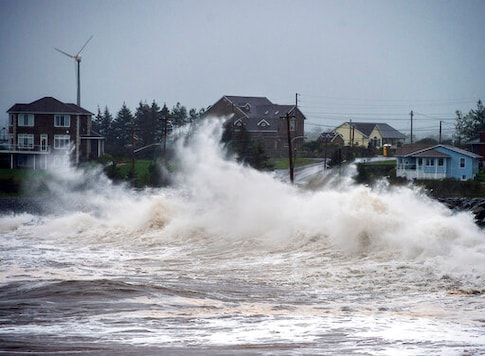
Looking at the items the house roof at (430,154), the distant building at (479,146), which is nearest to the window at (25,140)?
the house roof at (430,154)

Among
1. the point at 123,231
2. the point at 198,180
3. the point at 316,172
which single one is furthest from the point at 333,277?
the point at 316,172

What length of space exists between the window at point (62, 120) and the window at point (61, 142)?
116cm

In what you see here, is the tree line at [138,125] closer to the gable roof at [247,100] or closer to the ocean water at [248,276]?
the gable roof at [247,100]

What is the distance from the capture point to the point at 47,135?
79.2 meters

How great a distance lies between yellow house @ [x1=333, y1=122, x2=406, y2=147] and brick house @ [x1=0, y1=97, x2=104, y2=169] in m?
40.3

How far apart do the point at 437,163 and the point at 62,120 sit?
35200mm

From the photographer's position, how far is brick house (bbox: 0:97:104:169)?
253 ft

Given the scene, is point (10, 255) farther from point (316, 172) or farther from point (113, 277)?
point (316, 172)

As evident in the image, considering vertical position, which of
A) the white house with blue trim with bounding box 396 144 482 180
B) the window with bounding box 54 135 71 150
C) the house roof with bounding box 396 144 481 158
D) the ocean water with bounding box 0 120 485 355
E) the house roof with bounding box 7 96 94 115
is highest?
the house roof with bounding box 7 96 94 115

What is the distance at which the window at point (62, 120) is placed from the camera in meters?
79.4

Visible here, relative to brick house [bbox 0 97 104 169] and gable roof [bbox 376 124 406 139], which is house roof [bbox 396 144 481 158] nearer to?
brick house [bbox 0 97 104 169]

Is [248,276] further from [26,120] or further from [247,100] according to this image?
[247,100]

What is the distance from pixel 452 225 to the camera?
24.9 m

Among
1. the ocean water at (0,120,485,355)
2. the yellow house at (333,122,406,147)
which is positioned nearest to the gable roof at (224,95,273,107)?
the yellow house at (333,122,406,147)
